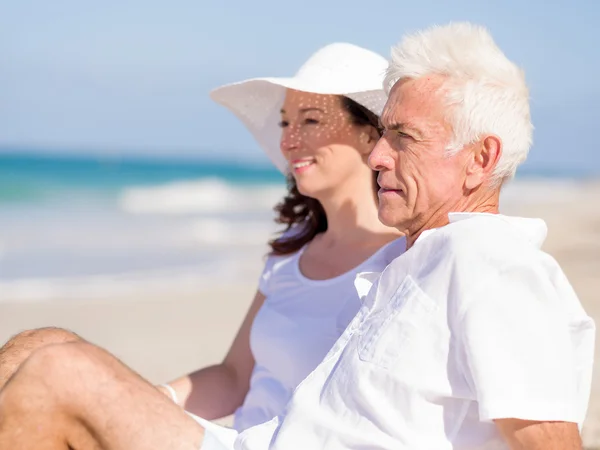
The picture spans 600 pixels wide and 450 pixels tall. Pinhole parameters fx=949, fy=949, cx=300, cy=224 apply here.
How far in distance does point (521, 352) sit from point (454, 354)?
183mm

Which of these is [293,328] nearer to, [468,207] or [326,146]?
[326,146]

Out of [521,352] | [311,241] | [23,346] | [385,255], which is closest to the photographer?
[521,352]

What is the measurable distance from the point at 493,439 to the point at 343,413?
35 centimetres

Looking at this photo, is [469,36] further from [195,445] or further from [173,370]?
[173,370]

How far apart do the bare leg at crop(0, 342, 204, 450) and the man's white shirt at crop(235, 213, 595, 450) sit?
251 mm

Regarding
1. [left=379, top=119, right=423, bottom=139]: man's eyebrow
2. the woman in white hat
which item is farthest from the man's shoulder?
the woman in white hat

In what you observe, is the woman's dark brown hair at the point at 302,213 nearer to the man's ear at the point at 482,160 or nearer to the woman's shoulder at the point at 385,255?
the woman's shoulder at the point at 385,255

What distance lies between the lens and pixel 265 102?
404cm

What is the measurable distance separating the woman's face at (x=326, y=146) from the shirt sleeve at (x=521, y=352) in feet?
5.26

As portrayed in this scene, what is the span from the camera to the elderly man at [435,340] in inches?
77.2

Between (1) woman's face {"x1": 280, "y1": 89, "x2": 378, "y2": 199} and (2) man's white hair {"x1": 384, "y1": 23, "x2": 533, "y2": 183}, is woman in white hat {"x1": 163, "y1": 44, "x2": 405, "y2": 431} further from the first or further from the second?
(2) man's white hair {"x1": 384, "y1": 23, "x2": 533, "y2": 183}

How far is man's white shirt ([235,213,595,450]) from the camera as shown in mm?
1944

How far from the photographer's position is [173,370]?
21.9 feet

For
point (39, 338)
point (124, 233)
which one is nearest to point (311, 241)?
point (39, 338)
